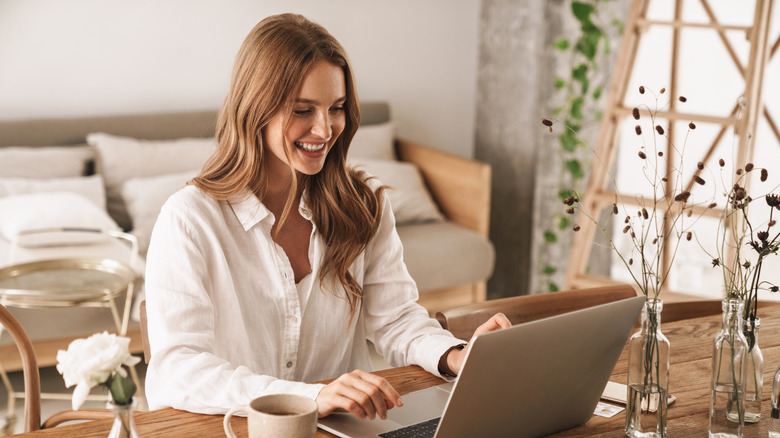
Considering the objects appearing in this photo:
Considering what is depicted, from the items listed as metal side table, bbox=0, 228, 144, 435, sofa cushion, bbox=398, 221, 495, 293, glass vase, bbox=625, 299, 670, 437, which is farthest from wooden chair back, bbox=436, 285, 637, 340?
sofa cushion, bbox=398, 221, 495, 293

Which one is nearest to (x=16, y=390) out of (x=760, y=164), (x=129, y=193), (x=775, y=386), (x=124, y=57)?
(x=129, y=193)

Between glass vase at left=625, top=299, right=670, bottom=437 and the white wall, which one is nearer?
glass vase at left=625, top=299, right=670, bottom=437

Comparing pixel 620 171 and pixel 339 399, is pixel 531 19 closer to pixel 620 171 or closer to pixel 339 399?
pixel 620 171

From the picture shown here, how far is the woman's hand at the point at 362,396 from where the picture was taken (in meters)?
1.07

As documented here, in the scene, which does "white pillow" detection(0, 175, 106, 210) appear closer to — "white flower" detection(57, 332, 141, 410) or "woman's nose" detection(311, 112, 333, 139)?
"woman's nose" detection(311, 112, 333, 139)

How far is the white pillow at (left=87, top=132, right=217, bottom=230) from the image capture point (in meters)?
3.30

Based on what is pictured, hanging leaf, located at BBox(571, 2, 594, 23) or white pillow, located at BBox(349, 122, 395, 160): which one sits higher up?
hanging leaf, located at BBox(571, 2, 594, 23)

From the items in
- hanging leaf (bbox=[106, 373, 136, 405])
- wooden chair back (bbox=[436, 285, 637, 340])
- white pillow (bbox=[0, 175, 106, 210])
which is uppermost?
hanging leaf (bbox=[106, 373, 136, 405])

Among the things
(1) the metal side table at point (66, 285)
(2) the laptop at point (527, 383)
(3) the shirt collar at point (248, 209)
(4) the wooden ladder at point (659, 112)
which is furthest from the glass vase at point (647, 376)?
(4) the wooden ladder at point (659, 112)

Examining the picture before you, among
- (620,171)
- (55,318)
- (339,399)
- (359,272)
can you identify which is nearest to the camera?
(339,399)

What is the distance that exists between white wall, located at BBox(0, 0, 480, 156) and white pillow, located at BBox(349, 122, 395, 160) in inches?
10.9

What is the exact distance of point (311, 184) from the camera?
5.25 feet

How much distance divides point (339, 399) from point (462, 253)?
239cm

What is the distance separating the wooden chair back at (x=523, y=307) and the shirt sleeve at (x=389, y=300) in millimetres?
44
